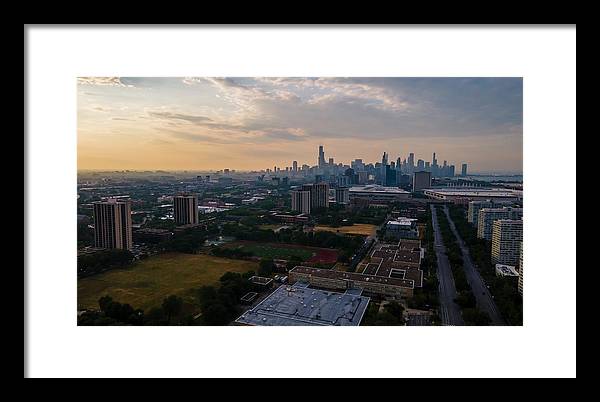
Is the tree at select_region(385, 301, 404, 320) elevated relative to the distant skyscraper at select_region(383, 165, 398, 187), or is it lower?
lower

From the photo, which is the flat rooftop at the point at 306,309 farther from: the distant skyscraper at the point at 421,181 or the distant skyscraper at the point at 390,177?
the distant skyscraper at the point at 421,181

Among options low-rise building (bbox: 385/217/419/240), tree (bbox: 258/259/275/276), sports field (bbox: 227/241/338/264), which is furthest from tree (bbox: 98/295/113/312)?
low-rise building (bbox: 385/217/419/240)

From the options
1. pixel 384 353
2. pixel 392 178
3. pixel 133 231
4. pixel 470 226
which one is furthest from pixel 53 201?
pixel 392 178

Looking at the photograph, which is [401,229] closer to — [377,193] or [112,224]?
[377,193]

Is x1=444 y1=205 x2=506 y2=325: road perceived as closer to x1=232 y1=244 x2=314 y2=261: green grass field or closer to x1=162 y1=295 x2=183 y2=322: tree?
x1=232 y1=244 x2=314 y2=261: green grass field

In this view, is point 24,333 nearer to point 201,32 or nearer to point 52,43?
point 52,43
